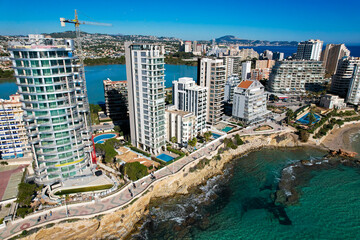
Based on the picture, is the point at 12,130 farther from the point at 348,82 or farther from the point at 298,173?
the point at 348,82

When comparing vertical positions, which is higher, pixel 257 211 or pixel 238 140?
pixel 238 140

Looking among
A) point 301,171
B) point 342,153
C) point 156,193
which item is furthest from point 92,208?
point 342,153

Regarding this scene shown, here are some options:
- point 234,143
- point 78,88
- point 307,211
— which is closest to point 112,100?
point 78,88

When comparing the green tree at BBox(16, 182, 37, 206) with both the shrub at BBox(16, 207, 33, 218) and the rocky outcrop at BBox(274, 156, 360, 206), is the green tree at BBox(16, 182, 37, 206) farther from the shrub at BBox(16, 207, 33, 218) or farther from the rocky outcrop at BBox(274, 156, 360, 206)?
the rocky outcrop at BBox(274, 156, 360, 206)

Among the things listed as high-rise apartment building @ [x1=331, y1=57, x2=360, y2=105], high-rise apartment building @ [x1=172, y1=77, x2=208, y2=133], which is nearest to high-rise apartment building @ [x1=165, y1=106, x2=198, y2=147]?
high-rise apartment building @ [x1=172, y1=77, x2=208, y2=133]

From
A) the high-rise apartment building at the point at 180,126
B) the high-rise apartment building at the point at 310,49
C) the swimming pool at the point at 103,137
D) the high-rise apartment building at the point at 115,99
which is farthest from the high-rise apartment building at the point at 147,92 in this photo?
the high-rise apartment building at the point at 310,49

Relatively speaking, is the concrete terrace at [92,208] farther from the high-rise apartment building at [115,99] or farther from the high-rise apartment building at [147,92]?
the high-rise apartment building at [115,99]
